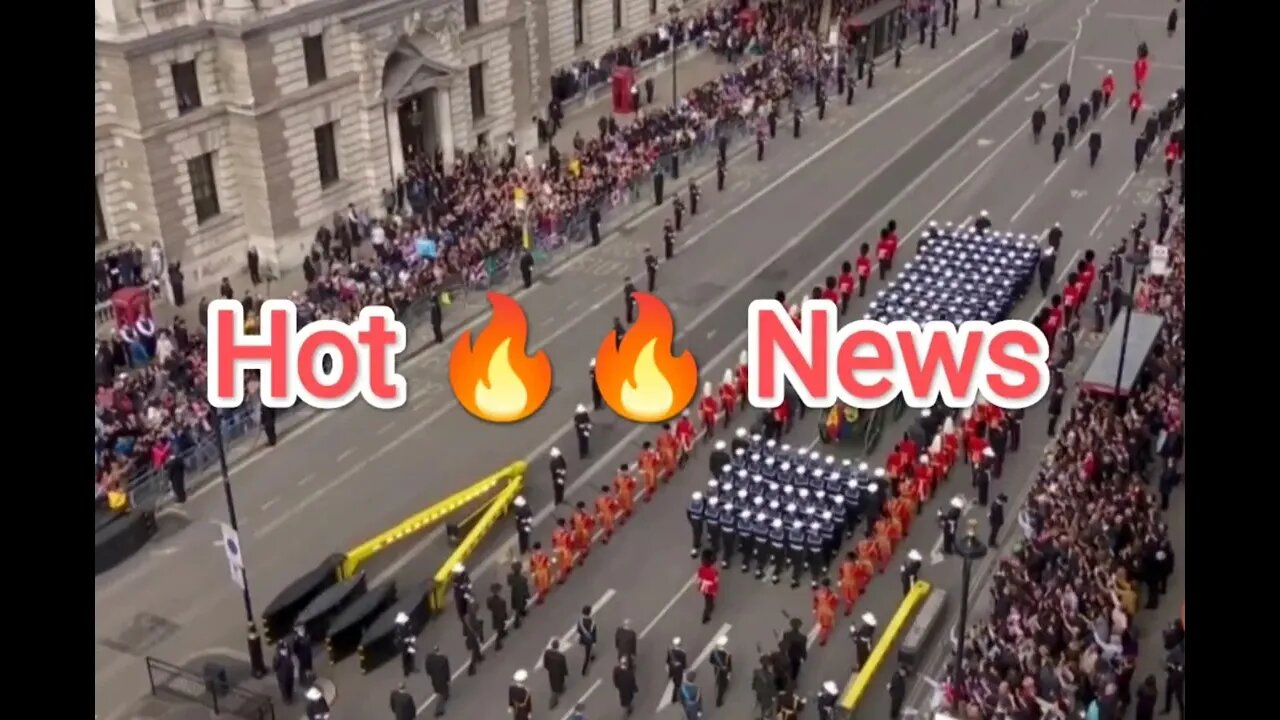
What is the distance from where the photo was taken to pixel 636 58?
5781 cm

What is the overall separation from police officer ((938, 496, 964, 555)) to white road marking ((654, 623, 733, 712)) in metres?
4.71

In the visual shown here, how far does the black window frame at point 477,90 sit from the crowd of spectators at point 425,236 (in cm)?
155

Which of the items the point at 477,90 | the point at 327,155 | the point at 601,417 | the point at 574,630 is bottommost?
the point at 574,630

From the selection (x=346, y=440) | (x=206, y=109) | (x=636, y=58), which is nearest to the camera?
(x=346, y=440)

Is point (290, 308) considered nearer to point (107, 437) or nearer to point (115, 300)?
point (107, 437)

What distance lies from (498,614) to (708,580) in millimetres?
3713

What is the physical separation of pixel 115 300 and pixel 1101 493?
23034mm

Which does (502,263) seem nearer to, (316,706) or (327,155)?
(327,155)

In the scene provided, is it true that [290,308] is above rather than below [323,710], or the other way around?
above

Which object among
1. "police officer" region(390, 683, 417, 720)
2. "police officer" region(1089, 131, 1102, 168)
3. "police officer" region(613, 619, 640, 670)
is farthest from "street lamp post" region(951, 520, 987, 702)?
"police officer" region(1089, 131, 1102, 168)

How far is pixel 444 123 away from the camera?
150ft

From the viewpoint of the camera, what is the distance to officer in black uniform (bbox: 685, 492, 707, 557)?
26.5 meters

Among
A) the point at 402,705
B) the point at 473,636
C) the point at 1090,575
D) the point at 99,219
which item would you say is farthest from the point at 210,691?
the point at 99,219

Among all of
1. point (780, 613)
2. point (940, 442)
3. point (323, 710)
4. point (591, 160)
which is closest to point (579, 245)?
point (591, 160)
